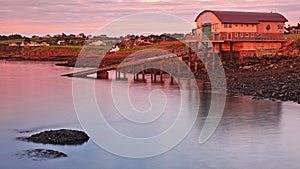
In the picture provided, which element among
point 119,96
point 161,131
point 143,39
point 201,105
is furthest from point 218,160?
point 143,39

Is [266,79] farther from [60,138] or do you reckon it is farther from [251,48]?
[60,138]

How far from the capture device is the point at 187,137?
1962 centimetres

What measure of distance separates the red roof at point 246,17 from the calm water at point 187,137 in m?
13.9

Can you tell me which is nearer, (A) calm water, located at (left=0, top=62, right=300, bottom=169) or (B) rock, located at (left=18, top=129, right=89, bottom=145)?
(A) calm water, located at (left=0, top=62, right=300, bottom=169)

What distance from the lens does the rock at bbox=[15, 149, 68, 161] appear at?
51.9 feet

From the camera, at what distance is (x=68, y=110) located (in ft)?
88.2

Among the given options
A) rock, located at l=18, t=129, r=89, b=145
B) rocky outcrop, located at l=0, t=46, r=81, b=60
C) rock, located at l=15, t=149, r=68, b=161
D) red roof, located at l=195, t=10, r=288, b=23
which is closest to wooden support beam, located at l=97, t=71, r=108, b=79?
red roof, located at l=195, t=10, r=288, b=23

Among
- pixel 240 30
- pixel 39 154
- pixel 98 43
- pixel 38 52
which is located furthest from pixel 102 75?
pixel 38 52

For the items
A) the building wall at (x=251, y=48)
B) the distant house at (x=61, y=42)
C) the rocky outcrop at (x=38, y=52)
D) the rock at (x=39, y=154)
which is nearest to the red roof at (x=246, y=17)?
the building wall at (x=251, y=48)

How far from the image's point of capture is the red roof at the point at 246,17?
145 ft

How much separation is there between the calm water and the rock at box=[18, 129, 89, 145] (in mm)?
398

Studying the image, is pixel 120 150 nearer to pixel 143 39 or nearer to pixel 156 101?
pixel 156 101

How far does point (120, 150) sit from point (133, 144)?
105cm

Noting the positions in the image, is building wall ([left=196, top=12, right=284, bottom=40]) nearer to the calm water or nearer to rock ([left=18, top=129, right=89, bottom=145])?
the calm water
